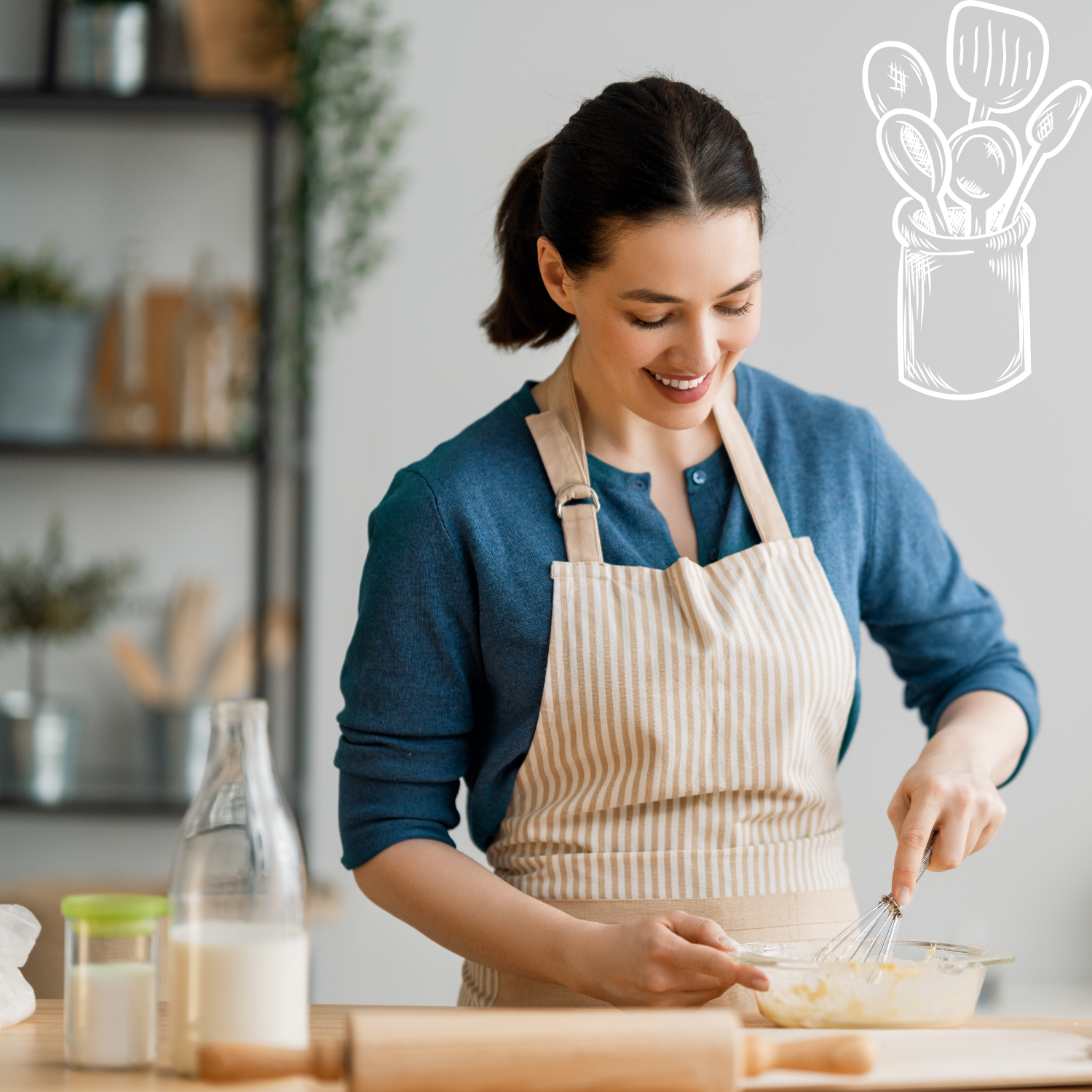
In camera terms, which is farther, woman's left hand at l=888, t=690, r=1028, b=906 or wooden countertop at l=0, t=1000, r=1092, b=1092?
woman's left hand at l=888, t=690, r=1028, b=906

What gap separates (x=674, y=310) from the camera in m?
1.03

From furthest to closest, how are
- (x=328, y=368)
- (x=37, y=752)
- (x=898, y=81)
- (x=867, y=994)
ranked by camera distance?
(x=37, y=752) < (x=328, y=368) < (x=898, y=81) < (x=867, y=994)

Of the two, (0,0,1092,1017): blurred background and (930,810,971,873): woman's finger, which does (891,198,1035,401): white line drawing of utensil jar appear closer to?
(0,0,1092,1017): blurred background

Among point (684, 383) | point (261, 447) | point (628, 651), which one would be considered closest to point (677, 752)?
point (628, 651)

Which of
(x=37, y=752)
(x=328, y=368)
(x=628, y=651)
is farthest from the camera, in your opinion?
(x=37, y=752)

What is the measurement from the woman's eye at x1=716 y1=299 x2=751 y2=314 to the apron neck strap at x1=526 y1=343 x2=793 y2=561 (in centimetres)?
14

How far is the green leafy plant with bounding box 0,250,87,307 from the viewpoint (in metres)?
2.11

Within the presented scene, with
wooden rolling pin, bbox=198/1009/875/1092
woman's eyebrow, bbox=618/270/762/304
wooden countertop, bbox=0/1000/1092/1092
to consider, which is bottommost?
wooden countertop, bbox=0/1000/1092/1092

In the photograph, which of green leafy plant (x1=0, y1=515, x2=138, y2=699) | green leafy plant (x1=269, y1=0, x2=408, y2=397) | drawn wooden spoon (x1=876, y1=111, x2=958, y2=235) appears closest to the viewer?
drawn wooden spoon (x1=876, y1=111, x2=958, y2=235)

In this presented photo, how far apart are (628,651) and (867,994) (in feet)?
1.14

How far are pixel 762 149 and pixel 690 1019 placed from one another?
1003 millimetres

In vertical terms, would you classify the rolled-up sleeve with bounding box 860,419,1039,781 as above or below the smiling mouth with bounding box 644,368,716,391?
below

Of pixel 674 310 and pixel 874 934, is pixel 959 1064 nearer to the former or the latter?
pixel 874 934

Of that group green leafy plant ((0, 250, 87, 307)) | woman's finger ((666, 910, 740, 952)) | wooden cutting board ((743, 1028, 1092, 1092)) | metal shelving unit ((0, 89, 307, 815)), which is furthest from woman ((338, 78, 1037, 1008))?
green leafy plant ((0, 250, 87, 307))
